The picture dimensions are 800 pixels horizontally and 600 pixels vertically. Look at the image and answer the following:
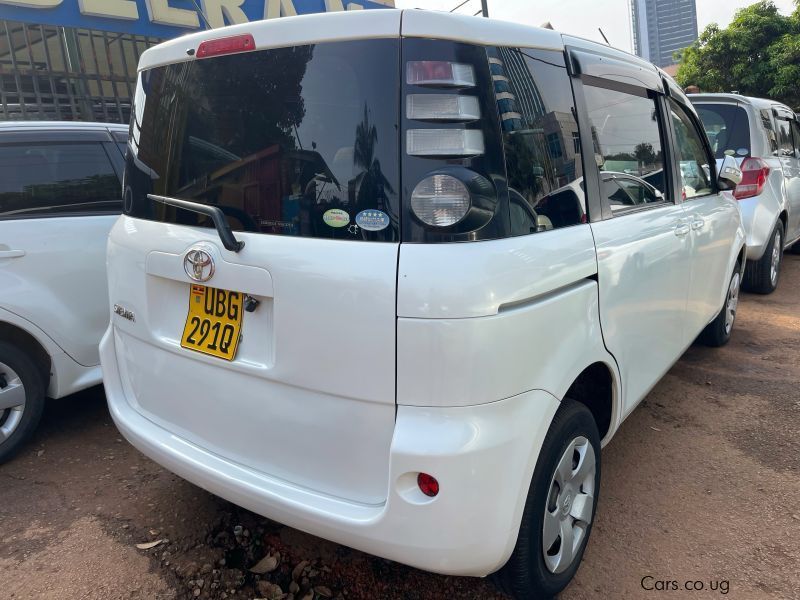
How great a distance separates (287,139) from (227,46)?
39cm

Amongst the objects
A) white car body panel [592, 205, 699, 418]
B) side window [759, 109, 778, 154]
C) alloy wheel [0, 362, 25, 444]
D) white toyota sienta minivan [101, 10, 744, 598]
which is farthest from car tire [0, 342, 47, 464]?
side window [759, 109, 778, 154]

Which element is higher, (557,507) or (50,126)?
(50,126)

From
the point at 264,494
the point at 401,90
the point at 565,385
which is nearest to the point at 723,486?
the point at 565,385

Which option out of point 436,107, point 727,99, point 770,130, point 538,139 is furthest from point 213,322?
point 770,130

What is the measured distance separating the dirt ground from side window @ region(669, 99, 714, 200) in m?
1.30

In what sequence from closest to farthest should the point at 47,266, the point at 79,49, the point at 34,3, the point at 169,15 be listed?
the point at 47,266 → the point at 34,3 → the point at 79,49 → the point at 169,15

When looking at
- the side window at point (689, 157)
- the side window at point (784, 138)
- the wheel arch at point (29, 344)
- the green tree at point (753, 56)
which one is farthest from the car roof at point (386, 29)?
the green tree at point (753, 56)

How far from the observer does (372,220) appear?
5.48 ft

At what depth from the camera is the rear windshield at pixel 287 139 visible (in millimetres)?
1671

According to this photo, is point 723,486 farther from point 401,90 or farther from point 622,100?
point 401,90

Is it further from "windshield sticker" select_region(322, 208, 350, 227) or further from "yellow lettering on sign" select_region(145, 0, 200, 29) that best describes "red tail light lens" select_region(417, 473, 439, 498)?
"yellow lettering on sign" select_region(145, 0, 200, 29)

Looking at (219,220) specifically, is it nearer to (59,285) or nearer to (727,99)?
(59,285)

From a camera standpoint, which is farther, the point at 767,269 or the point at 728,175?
the point at 767,269

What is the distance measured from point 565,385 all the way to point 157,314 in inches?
54.4
